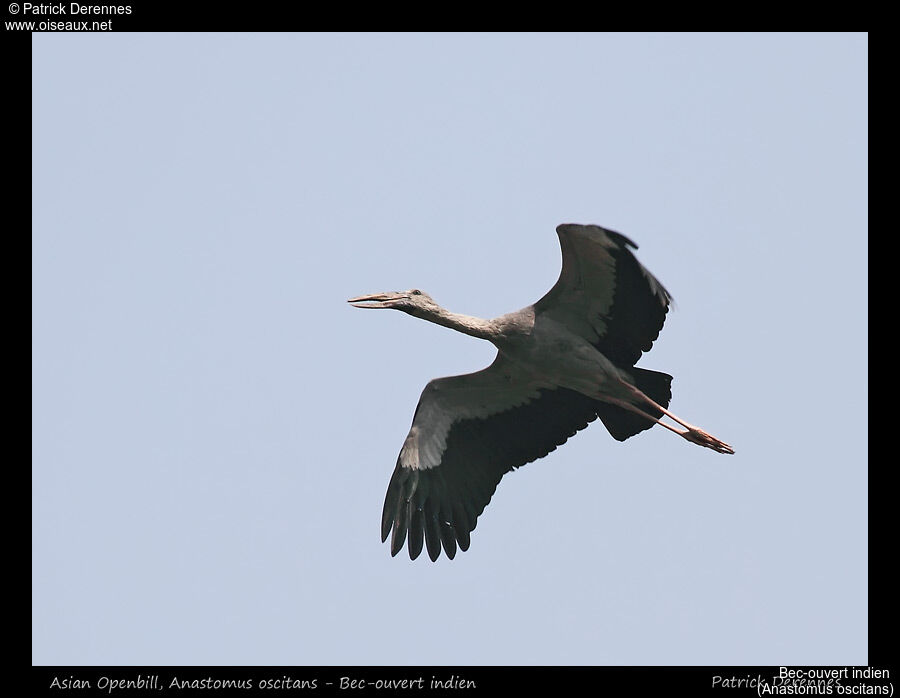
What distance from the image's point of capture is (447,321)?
14.3 meters

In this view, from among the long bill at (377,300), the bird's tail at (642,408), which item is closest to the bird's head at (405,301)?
the long bill at (377,300)

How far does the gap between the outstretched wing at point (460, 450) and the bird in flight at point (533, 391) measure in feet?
0.04

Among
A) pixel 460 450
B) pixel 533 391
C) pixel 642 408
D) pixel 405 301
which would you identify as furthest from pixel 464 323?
pixel 642 408

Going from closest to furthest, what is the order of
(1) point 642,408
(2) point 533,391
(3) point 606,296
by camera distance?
(3) point 606,296
(1) point 642,408
(2) point 533,391

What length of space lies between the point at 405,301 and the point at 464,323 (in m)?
0.72

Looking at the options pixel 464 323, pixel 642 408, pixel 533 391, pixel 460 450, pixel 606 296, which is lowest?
pixel 460 450

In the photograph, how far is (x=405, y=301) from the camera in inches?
564

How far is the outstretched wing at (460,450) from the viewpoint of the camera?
49.5 feet

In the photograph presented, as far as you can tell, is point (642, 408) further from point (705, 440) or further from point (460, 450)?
point (460, 450)

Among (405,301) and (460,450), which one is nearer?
(405,301)

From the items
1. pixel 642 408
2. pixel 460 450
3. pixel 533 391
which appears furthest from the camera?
pixel 460 450
